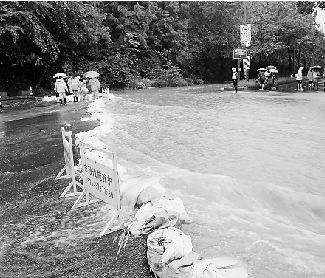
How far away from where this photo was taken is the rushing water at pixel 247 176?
5051 millimetres

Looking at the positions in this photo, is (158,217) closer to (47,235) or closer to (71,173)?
(47,235)

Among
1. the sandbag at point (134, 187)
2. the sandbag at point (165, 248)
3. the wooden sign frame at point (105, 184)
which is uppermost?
the wooden sign frame at point (105, 184)

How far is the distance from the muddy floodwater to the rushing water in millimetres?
22

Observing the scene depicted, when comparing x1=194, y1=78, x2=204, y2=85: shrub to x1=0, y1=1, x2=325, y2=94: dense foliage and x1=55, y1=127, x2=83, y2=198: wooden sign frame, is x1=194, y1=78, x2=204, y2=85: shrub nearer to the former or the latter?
x1=0, y1=1, x2=325, y2=94: dense foliage

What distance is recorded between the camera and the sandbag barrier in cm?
418

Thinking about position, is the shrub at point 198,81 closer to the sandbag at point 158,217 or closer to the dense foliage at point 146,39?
the dense foliage at point 146,39

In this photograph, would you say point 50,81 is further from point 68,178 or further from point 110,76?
point 68,178

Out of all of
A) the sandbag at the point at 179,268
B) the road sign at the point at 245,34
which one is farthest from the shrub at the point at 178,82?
the sandbag at the point at 179,268

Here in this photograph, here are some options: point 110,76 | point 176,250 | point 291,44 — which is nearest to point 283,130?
point 176,250

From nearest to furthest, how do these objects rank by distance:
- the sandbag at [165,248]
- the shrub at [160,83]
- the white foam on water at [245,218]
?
the sandbag at [165,248] < the white foam on water at [245,218] < the shrub at [160,83]

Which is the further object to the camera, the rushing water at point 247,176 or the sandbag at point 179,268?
the rushing water at point 247,176

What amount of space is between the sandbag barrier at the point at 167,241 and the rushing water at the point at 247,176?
12.9 inches

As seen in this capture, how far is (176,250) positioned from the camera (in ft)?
14.7

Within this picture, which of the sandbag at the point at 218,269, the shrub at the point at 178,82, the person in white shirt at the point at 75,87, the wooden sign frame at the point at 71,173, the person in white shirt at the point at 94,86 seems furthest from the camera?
the shrub at the point at 178,82
